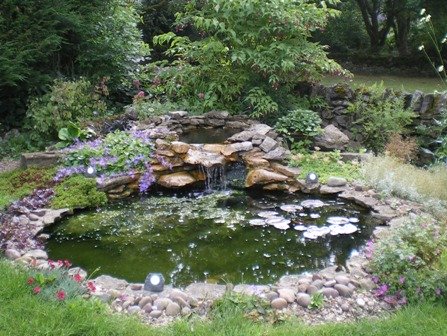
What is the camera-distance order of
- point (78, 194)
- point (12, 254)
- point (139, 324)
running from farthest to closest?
point (78, 194) → point (12, 254) → point (139, 324)

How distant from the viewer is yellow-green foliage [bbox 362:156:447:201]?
573cm

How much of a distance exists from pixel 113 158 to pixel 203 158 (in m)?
1.21

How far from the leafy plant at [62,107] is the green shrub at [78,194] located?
162 cm

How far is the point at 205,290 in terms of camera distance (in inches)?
144

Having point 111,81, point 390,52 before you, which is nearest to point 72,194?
point 111,81

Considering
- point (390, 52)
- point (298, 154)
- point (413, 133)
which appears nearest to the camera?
point (298, 154)

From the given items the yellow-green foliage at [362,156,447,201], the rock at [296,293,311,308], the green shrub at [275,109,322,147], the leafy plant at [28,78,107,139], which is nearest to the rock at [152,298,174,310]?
the rock at [296,293,311,308]

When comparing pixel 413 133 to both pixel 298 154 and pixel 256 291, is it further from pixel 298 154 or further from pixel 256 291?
pixel 256 291

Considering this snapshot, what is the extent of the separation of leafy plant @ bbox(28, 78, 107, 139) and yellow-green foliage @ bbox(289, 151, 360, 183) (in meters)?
3.48

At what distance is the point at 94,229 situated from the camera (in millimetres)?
5156

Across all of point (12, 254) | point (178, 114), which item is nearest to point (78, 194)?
point (12, 254)

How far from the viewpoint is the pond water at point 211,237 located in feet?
14.2

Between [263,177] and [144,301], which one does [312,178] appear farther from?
[144,301]

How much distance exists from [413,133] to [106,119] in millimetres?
5291
